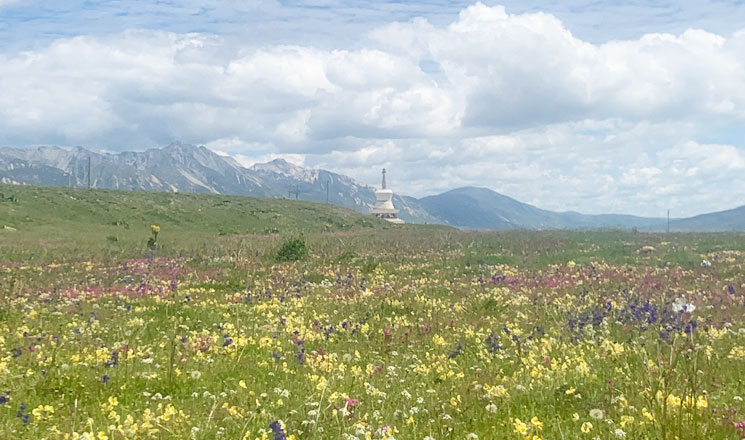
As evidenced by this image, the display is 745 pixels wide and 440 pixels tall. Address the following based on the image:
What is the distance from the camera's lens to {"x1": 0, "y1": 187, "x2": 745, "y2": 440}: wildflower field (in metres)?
5.49

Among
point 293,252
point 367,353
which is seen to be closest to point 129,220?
point 293,252

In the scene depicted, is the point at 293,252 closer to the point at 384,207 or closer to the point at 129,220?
the point at 129,220

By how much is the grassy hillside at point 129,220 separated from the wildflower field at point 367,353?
11.5 metres

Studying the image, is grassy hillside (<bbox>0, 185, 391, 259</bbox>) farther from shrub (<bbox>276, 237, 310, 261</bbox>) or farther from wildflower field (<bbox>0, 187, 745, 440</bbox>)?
wildflower field (<bbox>0, 187, 745, 440</bbox>)

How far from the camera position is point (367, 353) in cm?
1035

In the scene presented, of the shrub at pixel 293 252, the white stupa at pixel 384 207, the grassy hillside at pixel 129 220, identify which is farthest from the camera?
the white stupa at pixel 384 207

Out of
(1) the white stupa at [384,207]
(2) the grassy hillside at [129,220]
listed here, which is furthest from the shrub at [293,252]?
(1) the white stupa at [384,207]

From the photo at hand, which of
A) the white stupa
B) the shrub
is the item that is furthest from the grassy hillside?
the white stupa

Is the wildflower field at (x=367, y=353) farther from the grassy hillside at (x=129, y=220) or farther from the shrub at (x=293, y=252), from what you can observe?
the grassy hillside at (x=129, y=220)

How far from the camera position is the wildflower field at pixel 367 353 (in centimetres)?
549

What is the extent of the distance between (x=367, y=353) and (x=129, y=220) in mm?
53614

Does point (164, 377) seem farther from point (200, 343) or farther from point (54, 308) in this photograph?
point (54, 308)

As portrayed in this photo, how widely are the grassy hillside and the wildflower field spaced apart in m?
11.5

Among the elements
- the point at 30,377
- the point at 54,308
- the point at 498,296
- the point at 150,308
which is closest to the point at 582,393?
the point at 30,377
